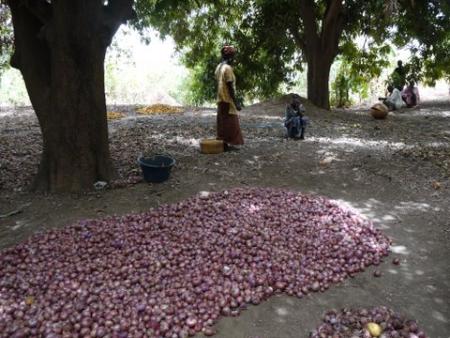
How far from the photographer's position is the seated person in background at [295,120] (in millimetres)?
7934

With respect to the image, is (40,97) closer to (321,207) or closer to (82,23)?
(82,23)

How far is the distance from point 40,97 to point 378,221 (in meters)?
4.21

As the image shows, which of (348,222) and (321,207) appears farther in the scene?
(321,207)

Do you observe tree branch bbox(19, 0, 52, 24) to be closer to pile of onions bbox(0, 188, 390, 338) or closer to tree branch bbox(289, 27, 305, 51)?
pile of onions bbox(0, 188, 390, 338)

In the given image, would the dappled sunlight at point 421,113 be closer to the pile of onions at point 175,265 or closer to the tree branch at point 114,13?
the pile of onions at point 175,265

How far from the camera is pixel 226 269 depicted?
3.66 meters

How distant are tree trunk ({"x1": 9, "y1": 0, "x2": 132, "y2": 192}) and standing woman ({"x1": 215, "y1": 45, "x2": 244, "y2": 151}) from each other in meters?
1.68

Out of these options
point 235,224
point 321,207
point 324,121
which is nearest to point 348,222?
point 321,207

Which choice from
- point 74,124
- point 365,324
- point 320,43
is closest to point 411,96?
point 320,43

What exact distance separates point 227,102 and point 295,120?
1702 mm

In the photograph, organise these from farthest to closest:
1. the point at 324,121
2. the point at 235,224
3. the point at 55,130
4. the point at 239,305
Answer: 1. the point at 324,121
2. the point at 55,130
3. the point at 235,224
4. the point at 239,305

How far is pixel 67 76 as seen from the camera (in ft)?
17.3

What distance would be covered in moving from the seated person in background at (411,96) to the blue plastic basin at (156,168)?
1009 centimetres

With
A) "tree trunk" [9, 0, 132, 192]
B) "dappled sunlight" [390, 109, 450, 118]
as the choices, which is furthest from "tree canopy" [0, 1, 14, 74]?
"dappled sunlight" [390, 109, 450, 118]
